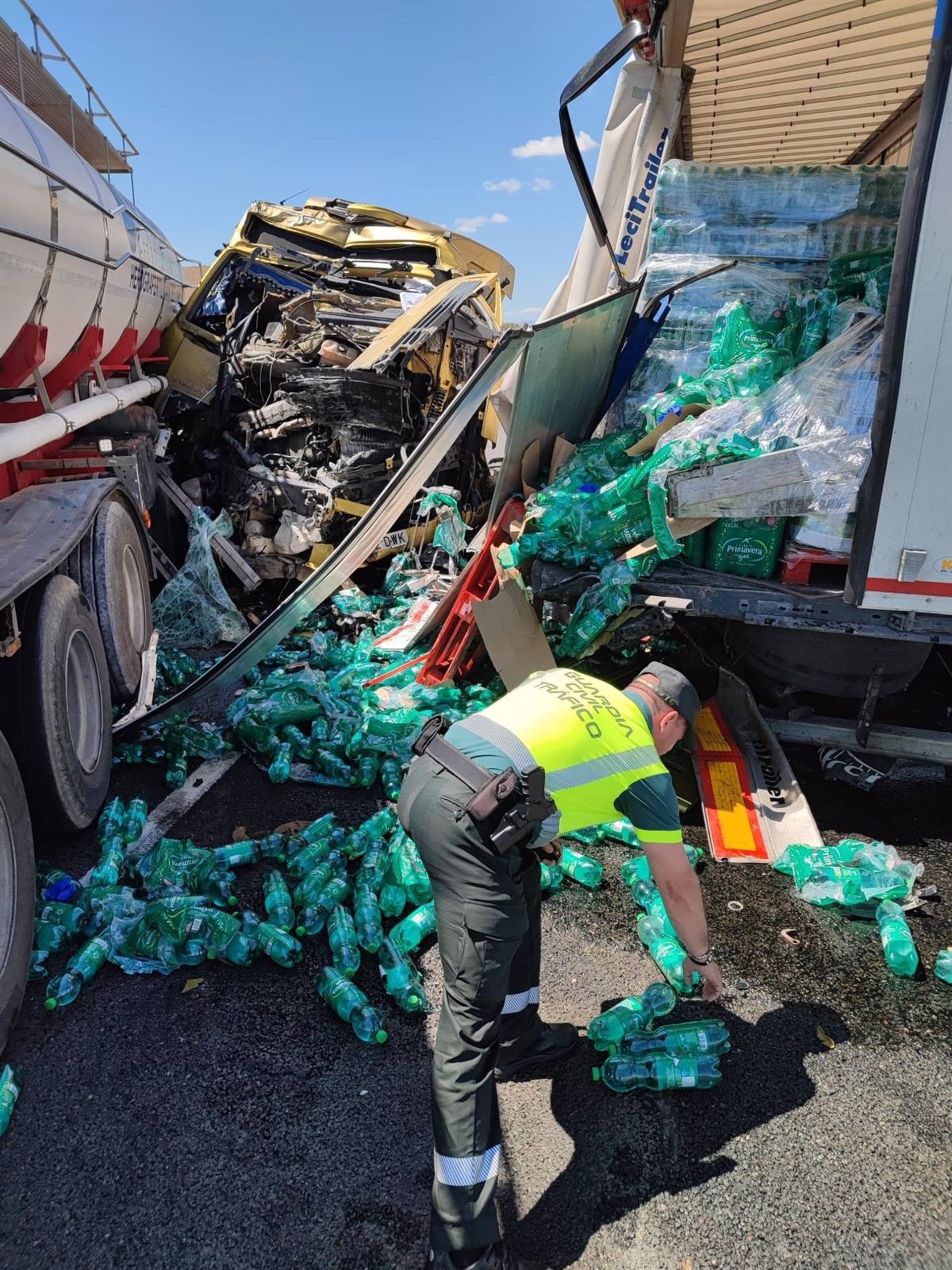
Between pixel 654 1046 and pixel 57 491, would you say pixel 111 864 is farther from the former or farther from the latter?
pixel 654 1046

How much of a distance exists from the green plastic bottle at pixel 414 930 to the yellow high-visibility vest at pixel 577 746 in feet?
3.51

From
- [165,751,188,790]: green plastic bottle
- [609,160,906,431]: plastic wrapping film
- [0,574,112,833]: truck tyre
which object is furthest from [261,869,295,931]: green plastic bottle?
[609,160,906,431]: plastic wrapping film

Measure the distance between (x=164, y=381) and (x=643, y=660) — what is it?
531cm

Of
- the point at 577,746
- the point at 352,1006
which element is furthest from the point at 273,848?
the point at 577,746

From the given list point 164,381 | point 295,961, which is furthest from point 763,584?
point 164,381

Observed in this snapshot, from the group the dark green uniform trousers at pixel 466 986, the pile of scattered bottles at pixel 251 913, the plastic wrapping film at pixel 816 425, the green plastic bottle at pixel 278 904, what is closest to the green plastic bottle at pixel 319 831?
the pile of scattered bottles at pixel 251 913

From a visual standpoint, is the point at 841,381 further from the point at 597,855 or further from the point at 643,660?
the point at 597,855

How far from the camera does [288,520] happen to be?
698cm

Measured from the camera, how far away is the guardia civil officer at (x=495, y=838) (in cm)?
196

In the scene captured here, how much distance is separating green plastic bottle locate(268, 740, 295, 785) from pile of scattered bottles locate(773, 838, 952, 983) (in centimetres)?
242

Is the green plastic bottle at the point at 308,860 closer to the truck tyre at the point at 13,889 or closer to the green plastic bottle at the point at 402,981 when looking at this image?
the green plastic bottle at the point at 402,981

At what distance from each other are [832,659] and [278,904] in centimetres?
292

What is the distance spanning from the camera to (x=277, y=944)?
2.93 m

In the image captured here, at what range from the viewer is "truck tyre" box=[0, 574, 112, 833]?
3.19 m
